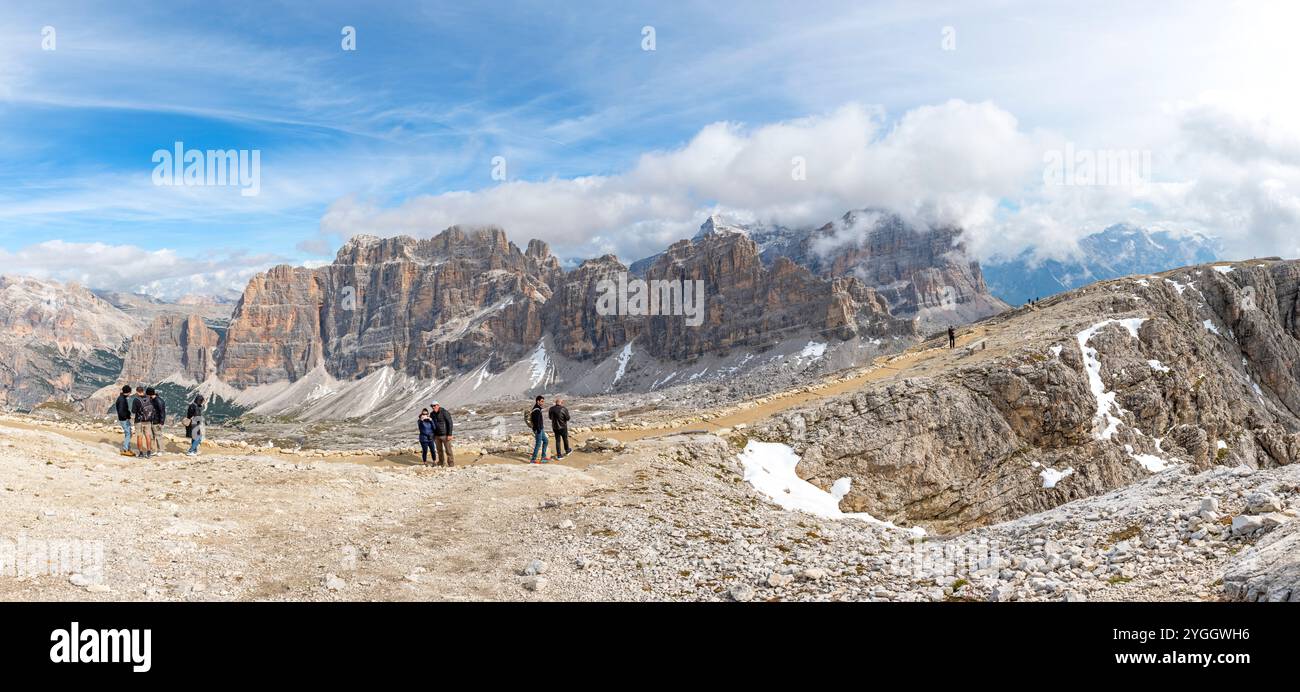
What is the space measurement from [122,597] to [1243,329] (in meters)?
121

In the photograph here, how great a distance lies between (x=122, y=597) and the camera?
1546cm

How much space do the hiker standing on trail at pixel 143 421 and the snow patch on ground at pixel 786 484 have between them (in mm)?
28025

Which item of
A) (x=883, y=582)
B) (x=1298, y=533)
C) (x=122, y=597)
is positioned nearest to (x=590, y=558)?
(x=883, y=582)

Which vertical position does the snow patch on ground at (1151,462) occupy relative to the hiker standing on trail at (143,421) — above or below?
below

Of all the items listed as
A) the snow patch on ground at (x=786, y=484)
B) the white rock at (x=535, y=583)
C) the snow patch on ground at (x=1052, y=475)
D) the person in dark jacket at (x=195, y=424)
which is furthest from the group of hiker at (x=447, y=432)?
the snow patch on ground at (x=1052, y=475)

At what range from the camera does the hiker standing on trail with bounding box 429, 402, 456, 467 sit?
34188 mm

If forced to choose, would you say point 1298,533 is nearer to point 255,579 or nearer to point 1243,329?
point 255,579

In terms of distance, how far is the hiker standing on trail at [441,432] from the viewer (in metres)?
34.2

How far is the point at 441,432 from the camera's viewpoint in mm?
34344

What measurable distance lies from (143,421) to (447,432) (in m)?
13.3

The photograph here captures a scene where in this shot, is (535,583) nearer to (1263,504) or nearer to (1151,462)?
(1263,504)

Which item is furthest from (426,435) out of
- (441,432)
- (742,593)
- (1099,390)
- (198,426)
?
(1099,390)

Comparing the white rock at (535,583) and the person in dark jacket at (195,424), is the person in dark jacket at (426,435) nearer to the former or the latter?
the person in dark jacket at (195,424)
